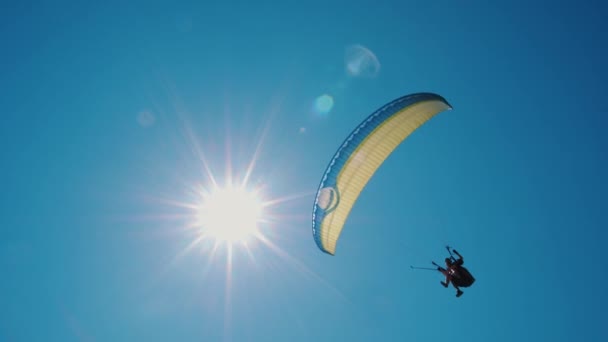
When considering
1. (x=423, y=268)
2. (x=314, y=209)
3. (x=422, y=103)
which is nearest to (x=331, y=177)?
(x=314, y=209)

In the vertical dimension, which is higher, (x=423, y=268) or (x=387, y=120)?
(x=387, y=120)

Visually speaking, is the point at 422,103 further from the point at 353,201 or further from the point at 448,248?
the point at 448,248

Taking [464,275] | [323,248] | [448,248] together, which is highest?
[323,248]

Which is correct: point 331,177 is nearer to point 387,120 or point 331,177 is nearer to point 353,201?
point 353,201

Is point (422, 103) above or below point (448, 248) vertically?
above

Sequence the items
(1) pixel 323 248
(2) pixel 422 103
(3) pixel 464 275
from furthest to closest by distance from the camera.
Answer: (1) pixel 323 248
(3) pixel 464 275
(2) pixel 422 103

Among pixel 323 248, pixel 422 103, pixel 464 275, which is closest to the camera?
pixel 422 103

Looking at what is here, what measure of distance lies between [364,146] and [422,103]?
2786 millimetres

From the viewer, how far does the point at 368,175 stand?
50.2ft

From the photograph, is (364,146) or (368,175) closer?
(364,146)

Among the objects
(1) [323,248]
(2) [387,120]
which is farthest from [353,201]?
(2) [387,120]

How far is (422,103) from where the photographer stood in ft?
45.9

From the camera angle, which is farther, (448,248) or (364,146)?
(448,248)

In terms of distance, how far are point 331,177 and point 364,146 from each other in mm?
1811
